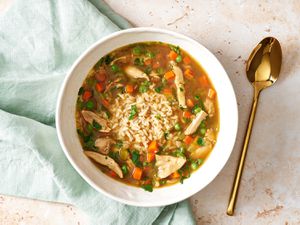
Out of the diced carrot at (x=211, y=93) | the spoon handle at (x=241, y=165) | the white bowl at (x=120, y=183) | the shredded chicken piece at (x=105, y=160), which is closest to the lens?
the white bowl at (x=120, y=183)

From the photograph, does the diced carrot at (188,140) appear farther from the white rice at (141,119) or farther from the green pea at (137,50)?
the green pea at (137,50)

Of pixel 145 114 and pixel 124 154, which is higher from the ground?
pixel 145 114

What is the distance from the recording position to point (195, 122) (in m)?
3.52

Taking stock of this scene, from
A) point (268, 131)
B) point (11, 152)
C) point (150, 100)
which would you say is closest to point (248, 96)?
point (268, 131)

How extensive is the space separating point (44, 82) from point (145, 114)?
865 millimetres

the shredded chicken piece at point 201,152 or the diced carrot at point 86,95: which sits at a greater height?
the diced carrot at point 86,95

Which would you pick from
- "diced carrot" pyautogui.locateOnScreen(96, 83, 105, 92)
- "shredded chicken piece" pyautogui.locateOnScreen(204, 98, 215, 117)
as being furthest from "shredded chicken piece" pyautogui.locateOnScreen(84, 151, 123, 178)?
"shredded chicken piece" pyautogui.locateOnScreen(204, 98, 215, 117)

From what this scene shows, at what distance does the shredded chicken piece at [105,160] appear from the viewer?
350cm

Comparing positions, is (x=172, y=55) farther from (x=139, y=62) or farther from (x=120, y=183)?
(x=120, y=183)

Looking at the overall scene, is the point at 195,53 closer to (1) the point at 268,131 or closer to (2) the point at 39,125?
(1) the point at 268,131

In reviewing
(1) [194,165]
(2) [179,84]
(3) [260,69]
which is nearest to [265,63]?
(3) [260,69]

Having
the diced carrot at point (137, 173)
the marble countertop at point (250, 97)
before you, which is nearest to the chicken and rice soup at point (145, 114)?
the diced carrot at point (137, 173)

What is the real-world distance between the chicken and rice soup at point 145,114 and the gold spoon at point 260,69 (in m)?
0.39

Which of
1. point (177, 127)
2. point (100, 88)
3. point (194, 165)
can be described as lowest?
point (194, 165)
